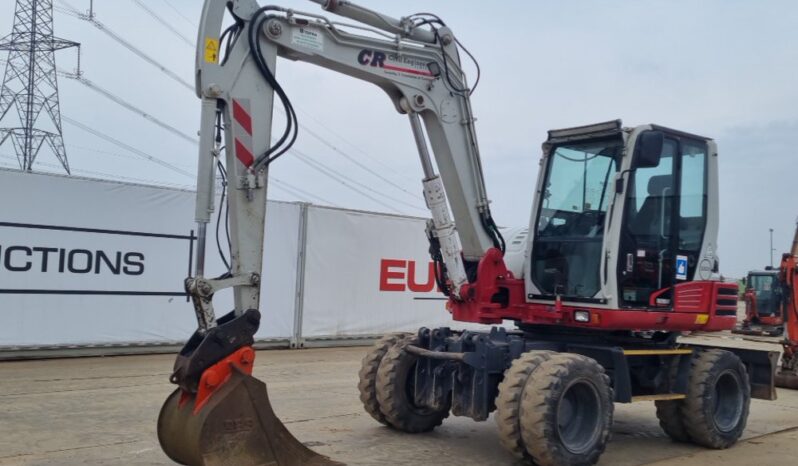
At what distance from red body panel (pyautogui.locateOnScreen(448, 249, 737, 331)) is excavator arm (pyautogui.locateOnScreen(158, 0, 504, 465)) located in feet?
2.05

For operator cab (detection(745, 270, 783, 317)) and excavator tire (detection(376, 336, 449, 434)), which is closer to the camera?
excavator tire (detection(376, 336, 449, 434))

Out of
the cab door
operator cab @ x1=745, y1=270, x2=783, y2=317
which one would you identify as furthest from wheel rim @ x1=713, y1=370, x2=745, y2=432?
operator cab @ x1=745, y1=270, x2=783, y2=317

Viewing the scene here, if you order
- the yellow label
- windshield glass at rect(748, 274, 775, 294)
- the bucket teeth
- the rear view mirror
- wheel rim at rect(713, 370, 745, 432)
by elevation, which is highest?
the yellow label

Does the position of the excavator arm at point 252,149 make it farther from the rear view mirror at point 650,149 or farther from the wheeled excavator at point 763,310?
the wheeled excavator at point 763,310

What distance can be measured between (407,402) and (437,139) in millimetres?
2525

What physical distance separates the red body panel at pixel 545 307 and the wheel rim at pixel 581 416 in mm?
779

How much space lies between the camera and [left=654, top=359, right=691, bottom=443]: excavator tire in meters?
7.80

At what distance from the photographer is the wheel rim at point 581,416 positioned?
6570 millimetres

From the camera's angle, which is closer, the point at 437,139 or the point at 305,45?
the point at 305,45

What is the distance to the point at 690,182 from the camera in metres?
7.92

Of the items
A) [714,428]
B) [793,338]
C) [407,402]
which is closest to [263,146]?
[407,402]

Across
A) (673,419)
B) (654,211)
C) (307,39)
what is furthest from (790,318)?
(307,39)

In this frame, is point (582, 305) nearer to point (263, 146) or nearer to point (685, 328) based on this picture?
point (685, 328)

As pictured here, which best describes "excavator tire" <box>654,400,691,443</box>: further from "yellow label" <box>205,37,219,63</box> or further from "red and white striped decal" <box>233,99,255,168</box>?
"yellow label" <box>205,37,219,63</box>
